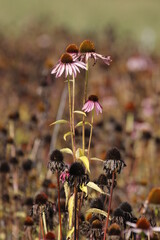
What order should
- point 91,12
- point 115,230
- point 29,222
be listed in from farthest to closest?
point 91,12, point 29,222, point 115,230

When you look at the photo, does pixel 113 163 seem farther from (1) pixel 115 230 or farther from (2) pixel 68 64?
(2) pixel 68 64

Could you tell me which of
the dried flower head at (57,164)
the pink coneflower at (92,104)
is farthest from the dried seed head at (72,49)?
the dried flower head at (57,164)

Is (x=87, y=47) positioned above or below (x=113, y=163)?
above

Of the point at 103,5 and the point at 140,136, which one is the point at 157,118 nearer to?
the point at 140,136


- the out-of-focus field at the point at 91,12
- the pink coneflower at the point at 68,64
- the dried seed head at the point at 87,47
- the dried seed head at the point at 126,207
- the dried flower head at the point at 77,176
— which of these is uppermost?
the out-of-focus field at the point at 91,12

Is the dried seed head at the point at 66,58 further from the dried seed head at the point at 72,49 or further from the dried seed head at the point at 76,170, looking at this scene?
the dried seed head at the point at 76,170

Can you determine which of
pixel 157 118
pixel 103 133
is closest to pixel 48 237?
pixel 103 133

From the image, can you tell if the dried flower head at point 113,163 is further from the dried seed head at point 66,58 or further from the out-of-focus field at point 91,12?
the out-of-focus field at point 91,12

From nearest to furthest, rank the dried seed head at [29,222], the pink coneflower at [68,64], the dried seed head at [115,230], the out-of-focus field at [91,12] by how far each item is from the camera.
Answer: the dried seed head at [115,230]
the pink coneflower at [68,64]
the dried seed head at [29,222]
the out-of-focus field at [91,12]

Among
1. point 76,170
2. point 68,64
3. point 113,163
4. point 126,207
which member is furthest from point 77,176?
point 68,64

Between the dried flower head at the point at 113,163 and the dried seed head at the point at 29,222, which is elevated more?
the dried flower head at the point at 113,163

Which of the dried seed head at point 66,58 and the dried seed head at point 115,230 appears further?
the dried seed head at point 66,58

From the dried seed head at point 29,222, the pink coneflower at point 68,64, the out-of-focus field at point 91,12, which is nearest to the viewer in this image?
the pink coneflower at point 68,64
